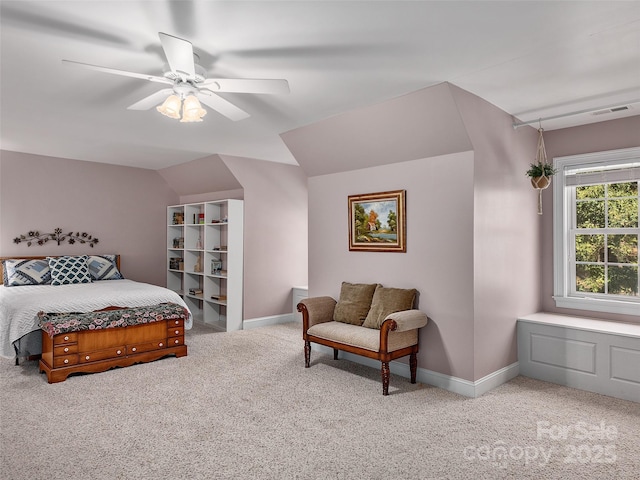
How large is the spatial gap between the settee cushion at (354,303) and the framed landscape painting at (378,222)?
42 centimetres

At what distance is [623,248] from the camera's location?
3.96 meters

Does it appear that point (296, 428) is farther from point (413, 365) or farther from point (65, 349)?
point (65, 349)

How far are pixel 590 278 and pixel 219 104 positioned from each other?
3.93 m

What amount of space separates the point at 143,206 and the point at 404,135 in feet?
15.9

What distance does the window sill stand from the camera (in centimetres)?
382

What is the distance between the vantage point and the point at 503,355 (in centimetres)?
379

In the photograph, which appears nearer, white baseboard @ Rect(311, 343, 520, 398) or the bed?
white baseboard @ Rect(311, 343, 520, 398)

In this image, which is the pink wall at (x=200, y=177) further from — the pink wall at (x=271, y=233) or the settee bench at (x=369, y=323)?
the settee bench at (x=369, y=323)

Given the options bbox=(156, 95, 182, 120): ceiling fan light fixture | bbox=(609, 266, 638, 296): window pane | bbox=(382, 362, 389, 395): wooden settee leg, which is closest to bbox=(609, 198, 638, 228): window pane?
bbox=(609, 266, 638, 296): window pane

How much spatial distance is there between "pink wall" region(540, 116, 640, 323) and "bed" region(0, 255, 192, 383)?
13.2ft

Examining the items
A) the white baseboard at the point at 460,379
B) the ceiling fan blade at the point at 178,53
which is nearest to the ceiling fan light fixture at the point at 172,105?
the ceiling fan blade at the point at 178,53

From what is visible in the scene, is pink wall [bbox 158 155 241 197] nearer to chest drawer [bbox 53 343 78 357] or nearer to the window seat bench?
chest drawer [bbox 53 343 78 357]

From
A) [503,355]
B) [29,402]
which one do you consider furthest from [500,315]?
[29,402]

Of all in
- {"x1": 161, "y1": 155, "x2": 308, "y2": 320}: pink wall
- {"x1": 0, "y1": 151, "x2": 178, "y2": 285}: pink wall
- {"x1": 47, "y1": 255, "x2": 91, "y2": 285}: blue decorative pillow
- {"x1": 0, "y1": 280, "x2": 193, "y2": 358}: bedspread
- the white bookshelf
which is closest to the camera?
{"x1": 0, "y1": 280, "x2": 193, "y2": 358}: bedspread
